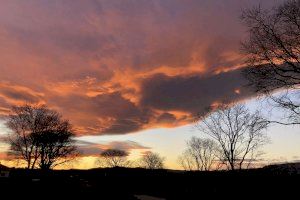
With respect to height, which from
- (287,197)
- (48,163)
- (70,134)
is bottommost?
(287,197)

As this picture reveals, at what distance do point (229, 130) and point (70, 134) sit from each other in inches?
1503

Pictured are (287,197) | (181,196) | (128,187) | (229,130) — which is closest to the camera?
(287,197)

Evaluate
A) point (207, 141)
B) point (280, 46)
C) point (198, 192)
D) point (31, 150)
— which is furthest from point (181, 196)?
point (207, 141)

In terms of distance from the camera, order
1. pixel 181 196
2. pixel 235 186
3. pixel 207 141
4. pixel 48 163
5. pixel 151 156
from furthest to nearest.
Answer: pixel 151 156, pixel 207 141, pixel 48 163, pixel 181 196, pixel 235 186

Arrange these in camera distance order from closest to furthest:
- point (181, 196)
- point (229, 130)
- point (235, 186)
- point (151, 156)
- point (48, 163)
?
1. point (235, 186)
2. point (181, 196)
3. point (229, 130)
4. point (48, 163)
5. point (151, 156)

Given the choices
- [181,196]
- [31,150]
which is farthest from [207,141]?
[181,196]

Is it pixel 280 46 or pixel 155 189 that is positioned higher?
pixel 280 46

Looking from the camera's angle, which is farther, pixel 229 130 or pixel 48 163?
pixel 48 163

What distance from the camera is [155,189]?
1532 inches

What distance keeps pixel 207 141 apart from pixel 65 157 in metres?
42.8

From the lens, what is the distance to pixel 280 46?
23.3 meters

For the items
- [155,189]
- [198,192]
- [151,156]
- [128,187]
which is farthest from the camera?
[151,156]

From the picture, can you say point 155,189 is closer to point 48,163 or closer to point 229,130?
point 229,130

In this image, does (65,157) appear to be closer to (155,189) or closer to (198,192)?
(155,189)
